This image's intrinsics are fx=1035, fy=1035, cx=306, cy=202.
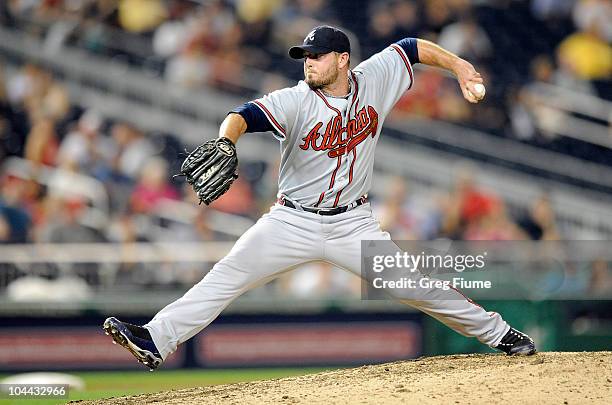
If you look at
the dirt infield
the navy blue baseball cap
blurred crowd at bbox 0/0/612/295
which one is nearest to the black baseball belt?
the navy blue baseball cap

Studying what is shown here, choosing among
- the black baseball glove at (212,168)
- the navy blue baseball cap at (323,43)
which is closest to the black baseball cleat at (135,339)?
the black baseball glove at (212,168)

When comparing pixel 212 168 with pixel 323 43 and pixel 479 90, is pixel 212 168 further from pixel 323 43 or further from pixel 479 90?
pixel 479 90

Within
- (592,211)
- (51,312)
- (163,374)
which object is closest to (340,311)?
(163,374)

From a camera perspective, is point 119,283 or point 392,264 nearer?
point 392,264

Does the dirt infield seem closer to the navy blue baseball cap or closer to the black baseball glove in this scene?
the black baseball glove

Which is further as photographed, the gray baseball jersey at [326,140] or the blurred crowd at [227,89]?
the blurred crowd at [227,89]

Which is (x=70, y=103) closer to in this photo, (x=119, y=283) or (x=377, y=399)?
(x=119, y=283)

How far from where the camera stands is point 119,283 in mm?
9328

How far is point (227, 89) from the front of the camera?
39.3 feet

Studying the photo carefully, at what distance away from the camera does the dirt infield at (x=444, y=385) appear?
16.2 ft

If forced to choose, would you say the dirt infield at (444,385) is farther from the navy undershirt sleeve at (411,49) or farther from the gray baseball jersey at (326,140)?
the navy undershirt sleeve at (411,49)

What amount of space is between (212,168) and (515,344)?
80.2 inches

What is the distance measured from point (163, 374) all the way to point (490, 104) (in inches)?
195

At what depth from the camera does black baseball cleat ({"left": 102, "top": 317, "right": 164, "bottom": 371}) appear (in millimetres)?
5012
